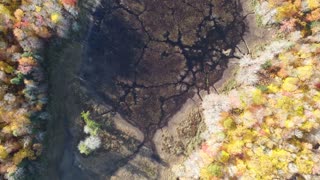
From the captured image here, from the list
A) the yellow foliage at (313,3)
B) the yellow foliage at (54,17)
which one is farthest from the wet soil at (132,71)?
the yellow foliage at (313,3)

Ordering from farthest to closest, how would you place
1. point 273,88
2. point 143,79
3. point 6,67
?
point 143,79 < point 273,88 < point 6,67

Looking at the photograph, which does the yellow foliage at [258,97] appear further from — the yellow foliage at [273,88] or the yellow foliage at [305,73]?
the yellow foliage at [305,73]

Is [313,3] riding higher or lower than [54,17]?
higher

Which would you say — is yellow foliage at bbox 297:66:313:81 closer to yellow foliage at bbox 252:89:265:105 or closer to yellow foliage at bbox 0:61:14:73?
yellow foliage at bbox 252:89:265:105

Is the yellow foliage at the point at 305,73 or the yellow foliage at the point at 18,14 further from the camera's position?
the yellow foliage at the point at 305,73

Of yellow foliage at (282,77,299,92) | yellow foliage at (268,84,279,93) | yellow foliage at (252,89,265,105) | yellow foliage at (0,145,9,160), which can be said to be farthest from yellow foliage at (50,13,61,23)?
yellow foliage at (282,77,299,92)

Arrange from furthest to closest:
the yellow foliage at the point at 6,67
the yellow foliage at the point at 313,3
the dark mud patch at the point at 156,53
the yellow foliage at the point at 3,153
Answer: the dark mud patch at the point at 156,53, the yellow foliage at the point at 313,3, the yellow foliage at the point at 6,67, the yellow foliage at the point at 3,153

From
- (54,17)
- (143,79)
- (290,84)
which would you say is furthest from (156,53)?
(290,84)

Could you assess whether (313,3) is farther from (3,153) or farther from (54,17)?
(3,153)

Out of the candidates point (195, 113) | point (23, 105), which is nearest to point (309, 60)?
point (195, 113)
